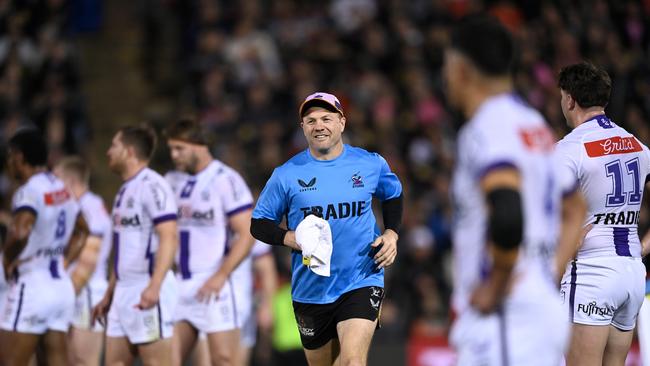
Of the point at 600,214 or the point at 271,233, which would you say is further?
the point at 271,233

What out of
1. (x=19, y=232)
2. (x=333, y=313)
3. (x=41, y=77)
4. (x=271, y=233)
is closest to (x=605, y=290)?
(x=333, y=313)

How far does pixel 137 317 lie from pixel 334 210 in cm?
214

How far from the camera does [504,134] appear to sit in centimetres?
511

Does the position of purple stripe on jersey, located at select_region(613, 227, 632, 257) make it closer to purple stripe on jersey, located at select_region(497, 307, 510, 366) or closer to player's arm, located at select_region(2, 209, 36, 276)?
purple stripe on jersey, located at select_region(497, 307, 510, 366)

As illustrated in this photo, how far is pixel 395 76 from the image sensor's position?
18.2m

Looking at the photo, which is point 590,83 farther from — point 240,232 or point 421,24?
point 421,24

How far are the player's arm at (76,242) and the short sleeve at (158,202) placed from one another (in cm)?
137

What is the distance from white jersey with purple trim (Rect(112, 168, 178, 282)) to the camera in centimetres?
889

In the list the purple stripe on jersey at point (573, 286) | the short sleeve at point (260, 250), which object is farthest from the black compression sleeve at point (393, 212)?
the short sleeve at point (260, 250)

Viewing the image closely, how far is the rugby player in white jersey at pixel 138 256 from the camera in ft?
28.9

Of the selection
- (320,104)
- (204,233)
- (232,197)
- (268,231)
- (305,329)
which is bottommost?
(305,329)

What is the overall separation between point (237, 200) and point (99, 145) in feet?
31.7

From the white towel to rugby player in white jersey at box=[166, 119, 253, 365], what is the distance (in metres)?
2.22

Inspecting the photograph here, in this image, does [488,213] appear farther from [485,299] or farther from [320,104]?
[320,104]
